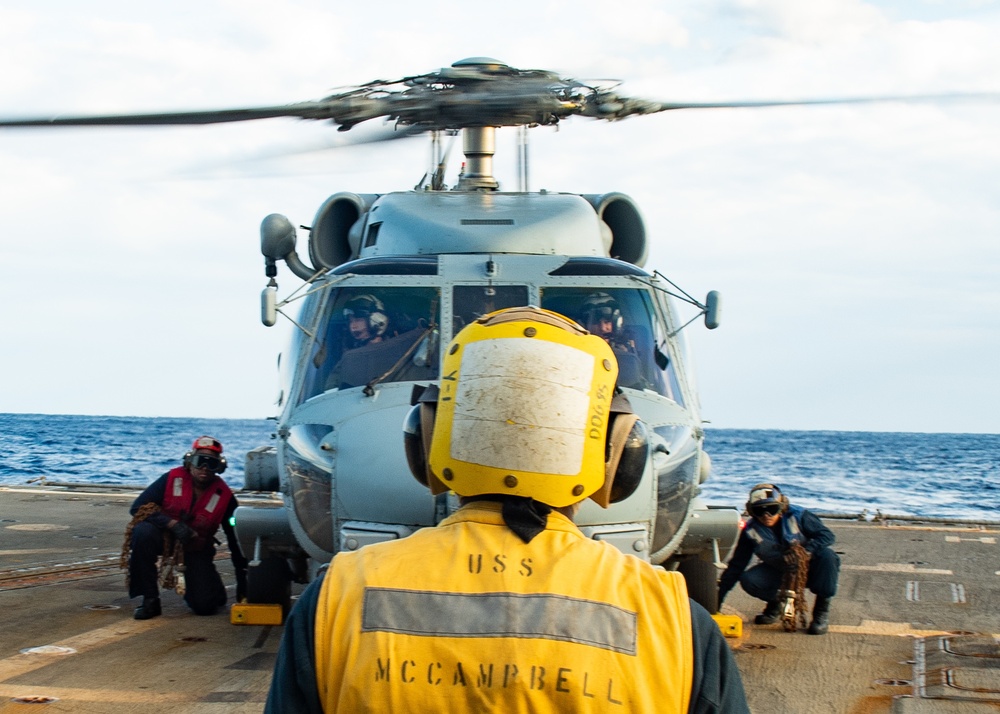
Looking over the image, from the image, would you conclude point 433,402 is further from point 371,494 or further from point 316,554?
point 316,554

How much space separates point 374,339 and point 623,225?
8.72ft

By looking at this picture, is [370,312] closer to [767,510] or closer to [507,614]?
[767,510]

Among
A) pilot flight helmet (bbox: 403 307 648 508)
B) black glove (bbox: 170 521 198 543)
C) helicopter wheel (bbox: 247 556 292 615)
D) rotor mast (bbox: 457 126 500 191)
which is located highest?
rotor mast (bbox: 457 126 500 191)

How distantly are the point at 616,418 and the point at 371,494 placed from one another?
128 inches

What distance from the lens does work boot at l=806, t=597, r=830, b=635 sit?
7195mm

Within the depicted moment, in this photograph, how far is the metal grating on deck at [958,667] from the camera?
18.4 ft

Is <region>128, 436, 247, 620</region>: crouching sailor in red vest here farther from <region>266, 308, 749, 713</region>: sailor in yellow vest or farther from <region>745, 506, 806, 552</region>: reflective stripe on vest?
<region>266, 308, 749, 713</region>: sailor in yellow vest

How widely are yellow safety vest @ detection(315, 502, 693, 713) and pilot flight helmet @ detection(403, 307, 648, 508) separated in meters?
0.14

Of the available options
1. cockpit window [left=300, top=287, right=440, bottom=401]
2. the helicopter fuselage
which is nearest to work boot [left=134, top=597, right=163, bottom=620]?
the helicopter fuselage

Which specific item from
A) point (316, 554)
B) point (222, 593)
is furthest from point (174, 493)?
point (316, 554)

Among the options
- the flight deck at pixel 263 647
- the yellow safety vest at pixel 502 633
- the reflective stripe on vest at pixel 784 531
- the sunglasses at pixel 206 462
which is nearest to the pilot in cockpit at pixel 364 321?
the flight deck at pixel 263 647

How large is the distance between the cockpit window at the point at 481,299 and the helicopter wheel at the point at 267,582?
6.93 feet

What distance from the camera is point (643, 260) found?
8.12 m

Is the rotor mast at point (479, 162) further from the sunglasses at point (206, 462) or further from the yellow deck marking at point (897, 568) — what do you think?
the yellow deck marking at point (897, 568)
